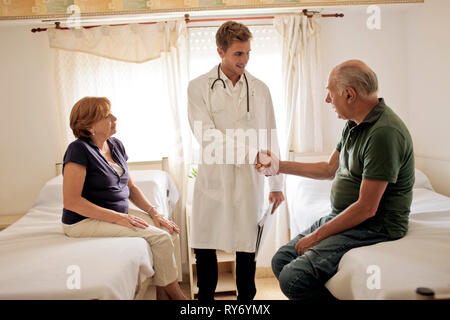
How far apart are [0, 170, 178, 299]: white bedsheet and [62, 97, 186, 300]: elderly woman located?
0.07m

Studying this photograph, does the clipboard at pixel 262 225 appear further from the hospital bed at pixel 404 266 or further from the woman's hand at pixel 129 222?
the woman's hand at pixel 129 222

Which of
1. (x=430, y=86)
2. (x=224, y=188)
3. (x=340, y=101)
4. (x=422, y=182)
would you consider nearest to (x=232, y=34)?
(x=340, y=101)

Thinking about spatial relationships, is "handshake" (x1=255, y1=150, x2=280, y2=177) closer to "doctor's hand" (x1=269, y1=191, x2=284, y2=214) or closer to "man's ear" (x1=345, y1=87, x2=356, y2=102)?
"doctor's hand" (x1=269, y1=191, x2=284, y2=214)

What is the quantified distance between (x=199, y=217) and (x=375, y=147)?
2.77 feet

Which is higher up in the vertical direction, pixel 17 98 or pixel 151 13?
pixel 151 13

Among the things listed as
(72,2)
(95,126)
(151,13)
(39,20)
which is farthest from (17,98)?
(95,126)

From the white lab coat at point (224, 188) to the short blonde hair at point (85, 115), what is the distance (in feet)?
1.54

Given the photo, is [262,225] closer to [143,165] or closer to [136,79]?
[143,165]

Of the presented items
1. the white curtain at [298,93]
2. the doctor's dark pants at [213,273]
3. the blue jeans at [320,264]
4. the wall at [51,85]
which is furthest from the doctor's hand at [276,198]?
the wall at [51,85]

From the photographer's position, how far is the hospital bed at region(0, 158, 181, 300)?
1.37 m

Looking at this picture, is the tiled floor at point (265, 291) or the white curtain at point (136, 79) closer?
the tiled floor at point (265, 291)

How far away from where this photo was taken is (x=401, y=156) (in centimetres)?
150

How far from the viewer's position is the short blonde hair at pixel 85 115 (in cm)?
195
